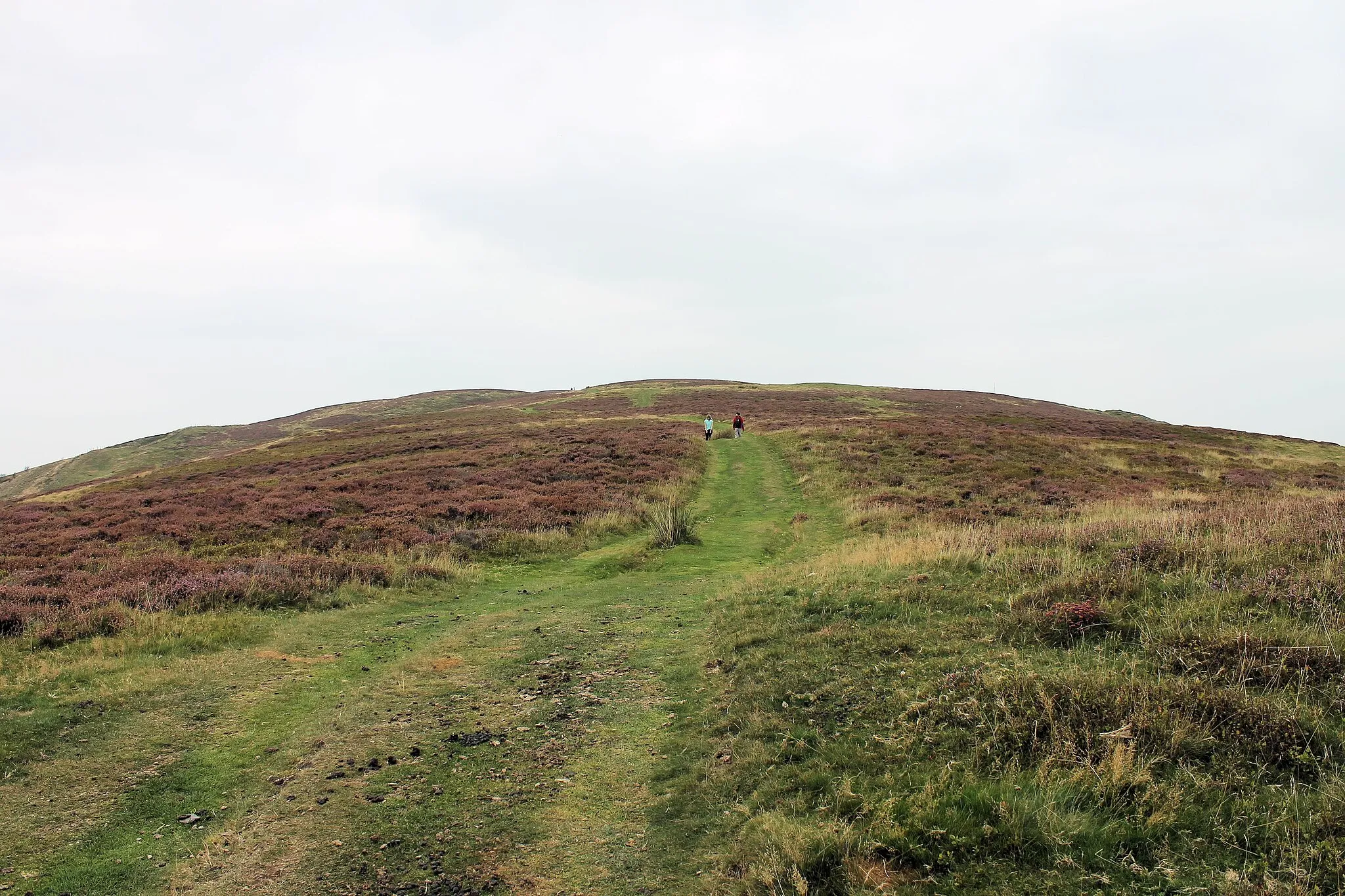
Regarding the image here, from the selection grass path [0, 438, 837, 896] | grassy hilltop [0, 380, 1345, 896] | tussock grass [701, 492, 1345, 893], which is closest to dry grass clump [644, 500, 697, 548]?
grassy hilltop [0, 380, 1345, 896]

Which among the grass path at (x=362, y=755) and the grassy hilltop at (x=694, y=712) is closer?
the grassy hilltop at (x=694, y=712)

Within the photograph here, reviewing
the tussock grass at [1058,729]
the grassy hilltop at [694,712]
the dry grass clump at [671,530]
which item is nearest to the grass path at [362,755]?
the grassy hilltop at [694,712]

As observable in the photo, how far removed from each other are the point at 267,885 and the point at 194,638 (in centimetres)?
827

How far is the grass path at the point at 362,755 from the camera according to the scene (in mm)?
5848

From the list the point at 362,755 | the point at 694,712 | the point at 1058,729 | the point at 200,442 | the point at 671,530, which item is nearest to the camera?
the point at 1058,729

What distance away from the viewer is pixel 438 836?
6.22 metres

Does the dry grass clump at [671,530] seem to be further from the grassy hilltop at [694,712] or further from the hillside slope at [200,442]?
the hillside slope at [200,442]

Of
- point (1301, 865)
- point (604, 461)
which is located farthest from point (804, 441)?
point (1301, 865)

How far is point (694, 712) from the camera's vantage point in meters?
8.59

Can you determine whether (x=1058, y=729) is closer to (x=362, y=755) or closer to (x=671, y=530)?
(x=362, y=755)

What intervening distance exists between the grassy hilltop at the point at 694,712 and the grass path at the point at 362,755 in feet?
0.15

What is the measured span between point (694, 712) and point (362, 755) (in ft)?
13.0

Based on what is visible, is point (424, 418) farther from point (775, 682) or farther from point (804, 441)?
point (775, 682)

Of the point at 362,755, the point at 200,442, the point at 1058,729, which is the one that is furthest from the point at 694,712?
the point at 200,442
